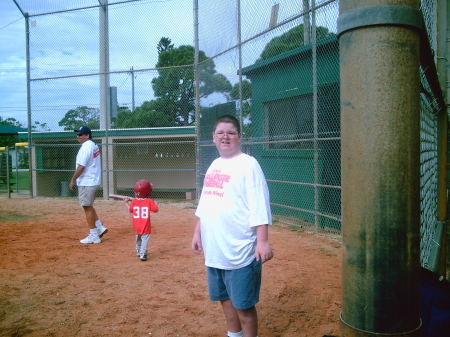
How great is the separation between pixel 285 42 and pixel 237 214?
6.71 meters

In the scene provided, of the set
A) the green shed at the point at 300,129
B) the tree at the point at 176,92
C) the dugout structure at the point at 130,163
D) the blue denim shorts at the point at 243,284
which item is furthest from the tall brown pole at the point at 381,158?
the dugout structure at the point at 130,163

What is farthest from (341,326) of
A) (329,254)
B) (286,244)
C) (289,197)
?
(289,197)

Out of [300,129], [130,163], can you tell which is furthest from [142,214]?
[130,163]

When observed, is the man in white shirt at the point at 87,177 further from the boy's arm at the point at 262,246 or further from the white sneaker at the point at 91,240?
the boy's arm at the point at 262,246

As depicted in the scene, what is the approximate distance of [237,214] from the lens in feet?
8.60

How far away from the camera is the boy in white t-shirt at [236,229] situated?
2574mm

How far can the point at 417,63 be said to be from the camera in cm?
113

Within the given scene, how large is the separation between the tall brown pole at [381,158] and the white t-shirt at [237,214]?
1.38 metres

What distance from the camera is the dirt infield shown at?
11.4 ft

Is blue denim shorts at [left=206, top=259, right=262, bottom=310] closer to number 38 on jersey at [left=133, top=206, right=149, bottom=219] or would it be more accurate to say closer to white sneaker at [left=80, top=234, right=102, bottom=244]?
number 38 on jersey at [left=133, top=206, right=149, bottom=219]

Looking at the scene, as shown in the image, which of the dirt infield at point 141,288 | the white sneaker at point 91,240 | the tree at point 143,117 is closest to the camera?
the dirt infield at point 141,288

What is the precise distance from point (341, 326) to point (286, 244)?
545 centimetres

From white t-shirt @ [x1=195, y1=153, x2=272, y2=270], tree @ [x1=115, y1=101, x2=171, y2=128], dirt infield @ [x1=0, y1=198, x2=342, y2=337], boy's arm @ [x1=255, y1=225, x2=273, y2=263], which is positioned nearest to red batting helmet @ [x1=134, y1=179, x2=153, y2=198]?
dirt infield @ [x1=0, y1=198, x2=342, y2=337]

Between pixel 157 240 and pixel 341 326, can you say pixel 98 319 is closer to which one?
pixel 341 326
